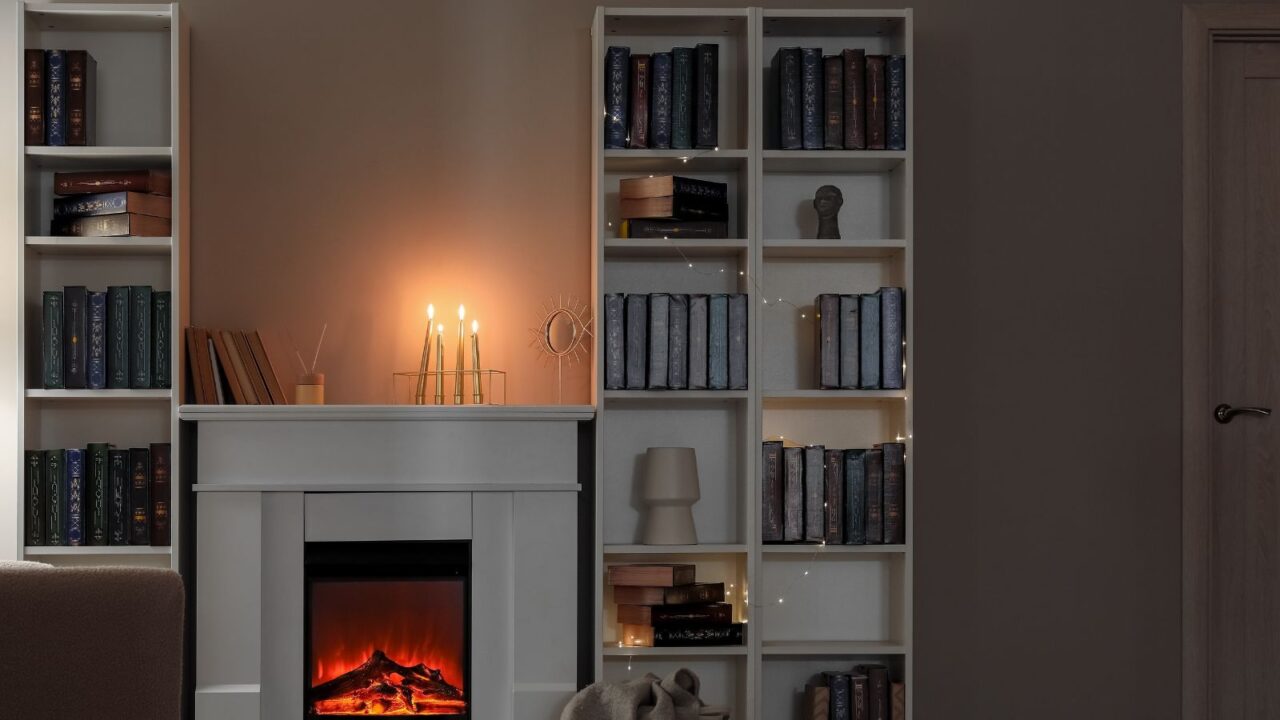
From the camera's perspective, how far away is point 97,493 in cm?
306

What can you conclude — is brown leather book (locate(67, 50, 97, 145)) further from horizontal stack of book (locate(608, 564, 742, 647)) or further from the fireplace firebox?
horizontal stack of book (locate(608, 564, 742, 647))

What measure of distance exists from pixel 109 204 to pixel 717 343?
1.71 metres

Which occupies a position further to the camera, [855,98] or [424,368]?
[424,368]

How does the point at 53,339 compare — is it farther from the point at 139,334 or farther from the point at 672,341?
the point at 672,341

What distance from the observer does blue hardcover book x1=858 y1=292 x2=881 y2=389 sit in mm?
3070

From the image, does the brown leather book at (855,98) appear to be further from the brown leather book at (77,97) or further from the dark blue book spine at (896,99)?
the brown leather book at (77,97)

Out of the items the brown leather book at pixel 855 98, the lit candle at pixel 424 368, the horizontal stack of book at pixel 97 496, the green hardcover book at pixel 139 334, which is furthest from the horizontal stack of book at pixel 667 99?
the horizontal stack of book at pixel 97 496

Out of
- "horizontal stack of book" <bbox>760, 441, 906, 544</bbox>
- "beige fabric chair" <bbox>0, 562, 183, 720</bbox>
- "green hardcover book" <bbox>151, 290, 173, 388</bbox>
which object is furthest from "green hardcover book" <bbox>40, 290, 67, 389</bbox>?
"horizontal stack of book" <bbox>760, 441, 906, 544</bbox>

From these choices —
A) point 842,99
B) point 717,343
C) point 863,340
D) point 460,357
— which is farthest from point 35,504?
point 842,99

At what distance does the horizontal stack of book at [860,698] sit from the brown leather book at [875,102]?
4.78 ft

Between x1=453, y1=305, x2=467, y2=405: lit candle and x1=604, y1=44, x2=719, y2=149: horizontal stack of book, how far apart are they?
66cm

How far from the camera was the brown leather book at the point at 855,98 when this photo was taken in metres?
3.08
